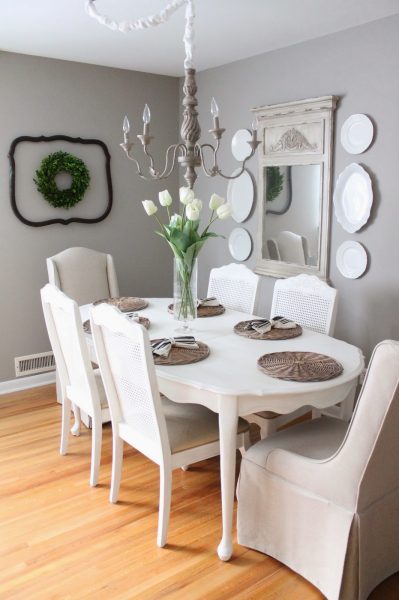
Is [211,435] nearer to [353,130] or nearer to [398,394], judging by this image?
[398,394]

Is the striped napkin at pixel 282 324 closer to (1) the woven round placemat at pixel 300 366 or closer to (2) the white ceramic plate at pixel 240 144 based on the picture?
(1) the woven round placemat at pixel 300 366

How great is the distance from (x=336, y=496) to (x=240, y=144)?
3054 millimetres

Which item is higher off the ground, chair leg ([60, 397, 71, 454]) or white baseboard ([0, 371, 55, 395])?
chair leg ([60, 397, 71, 454])

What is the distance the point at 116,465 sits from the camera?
268 centimetres

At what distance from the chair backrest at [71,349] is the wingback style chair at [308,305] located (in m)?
0.87

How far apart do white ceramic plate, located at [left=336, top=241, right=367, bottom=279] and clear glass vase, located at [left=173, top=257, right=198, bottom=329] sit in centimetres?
123

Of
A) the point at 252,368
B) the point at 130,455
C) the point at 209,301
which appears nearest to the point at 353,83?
the point at 209,301

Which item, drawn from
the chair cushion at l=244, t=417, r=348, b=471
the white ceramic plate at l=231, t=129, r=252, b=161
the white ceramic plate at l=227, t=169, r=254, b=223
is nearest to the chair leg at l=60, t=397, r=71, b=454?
the chair cushion at l=244, t=417, r=348, b=471

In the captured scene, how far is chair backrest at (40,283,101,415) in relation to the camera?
2.74m

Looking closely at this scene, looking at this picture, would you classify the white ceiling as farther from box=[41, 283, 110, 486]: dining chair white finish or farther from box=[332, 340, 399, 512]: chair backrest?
box=[332, 340, 399, 512]: chair backrest

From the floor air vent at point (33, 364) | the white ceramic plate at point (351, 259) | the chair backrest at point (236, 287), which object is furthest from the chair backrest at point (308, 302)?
the floor air vent at point (33, 364)

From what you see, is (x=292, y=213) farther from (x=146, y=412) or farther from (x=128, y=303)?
(x=146, y=412)

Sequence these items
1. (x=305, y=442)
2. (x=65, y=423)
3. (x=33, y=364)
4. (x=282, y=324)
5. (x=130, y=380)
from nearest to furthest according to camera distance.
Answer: (x=305, y=442)
(x=130, y=380)
(x=282, y=324)
(x=65, y=423)
(x=33, y=364)

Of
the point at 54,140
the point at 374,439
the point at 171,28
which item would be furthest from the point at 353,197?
the point at 54,140
